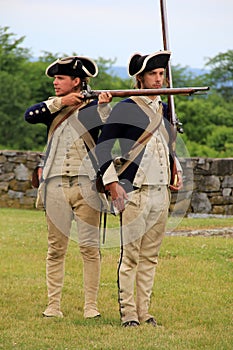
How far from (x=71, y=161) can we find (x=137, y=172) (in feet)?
1.99

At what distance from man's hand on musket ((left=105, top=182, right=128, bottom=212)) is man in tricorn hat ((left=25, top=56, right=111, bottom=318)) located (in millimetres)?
380

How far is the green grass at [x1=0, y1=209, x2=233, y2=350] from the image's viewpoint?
6355 mm

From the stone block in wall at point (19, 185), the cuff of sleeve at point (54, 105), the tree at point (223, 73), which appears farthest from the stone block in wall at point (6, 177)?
the tree at point (223, 73)

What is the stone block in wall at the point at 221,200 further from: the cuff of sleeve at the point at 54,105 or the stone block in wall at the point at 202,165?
the cuff of sleeve at the point at 54,105

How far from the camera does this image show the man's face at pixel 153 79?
262 inches

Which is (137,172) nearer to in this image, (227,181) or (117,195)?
(117,195)

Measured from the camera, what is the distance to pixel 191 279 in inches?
359

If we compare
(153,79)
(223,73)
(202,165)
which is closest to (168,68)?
(153,79)

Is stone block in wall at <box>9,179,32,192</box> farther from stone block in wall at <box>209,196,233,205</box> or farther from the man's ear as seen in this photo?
the man's ear

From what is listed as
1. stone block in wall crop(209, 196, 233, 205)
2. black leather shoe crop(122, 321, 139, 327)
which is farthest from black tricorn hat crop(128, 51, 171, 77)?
stone block in wall crop(209, 196, 233, 205)

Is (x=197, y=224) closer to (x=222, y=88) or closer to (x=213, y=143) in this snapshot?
(x=213, y=143)

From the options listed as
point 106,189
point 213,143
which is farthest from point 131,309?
point 213,143

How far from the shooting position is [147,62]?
6562 mm

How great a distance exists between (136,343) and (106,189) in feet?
4.02
